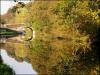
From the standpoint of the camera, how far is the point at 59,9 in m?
13.8

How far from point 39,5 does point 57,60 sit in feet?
13.1

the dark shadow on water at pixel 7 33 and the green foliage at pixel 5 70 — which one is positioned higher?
the green foliage at pixel 5 70

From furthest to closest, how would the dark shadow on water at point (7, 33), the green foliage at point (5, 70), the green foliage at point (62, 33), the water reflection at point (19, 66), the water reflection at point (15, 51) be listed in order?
the dark shadow on water at point (7, 33) → the water reflection at point (15, 51) → the green foliage at point (62, 33) → the water reflection at point (19, 66) → the green foliage at point (5, 70)

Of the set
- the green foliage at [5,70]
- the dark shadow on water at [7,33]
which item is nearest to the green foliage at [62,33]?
the green foliage at [5,70]

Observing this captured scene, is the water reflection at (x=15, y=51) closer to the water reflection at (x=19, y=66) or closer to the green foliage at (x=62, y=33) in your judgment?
the water reflection at (x=19, y=66)

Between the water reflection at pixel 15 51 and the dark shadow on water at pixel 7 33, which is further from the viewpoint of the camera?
the dark shadow on water at pixel 7 33

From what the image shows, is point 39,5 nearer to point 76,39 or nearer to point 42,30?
point 42,30

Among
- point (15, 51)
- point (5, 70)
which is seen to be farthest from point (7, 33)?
point (5, 70)

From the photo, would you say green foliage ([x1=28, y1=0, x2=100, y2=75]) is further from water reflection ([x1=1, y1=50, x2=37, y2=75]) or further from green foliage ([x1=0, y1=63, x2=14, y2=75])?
green foliage ([x1=0, y1=63, x2=14, y2=75])

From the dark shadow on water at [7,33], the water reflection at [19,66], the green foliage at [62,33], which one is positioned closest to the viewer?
the water reflection at [19,66]

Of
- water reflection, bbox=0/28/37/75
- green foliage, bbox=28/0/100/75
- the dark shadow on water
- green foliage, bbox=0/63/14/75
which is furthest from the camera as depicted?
the dark shadow on water

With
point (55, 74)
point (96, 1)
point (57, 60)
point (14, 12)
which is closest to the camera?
point (55, 74)

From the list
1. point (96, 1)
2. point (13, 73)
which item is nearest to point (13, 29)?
point (96, 1)

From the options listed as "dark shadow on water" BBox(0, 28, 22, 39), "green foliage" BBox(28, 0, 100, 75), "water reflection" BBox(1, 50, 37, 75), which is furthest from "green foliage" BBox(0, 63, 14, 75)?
"dark shadow on water" BBox(0, 28, 22, 39)
